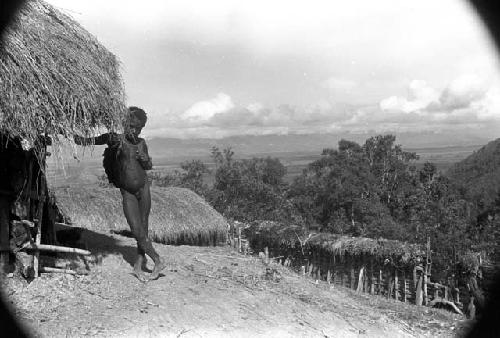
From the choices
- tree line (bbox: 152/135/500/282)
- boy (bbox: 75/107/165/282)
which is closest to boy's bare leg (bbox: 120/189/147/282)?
boy (bbox: 75/107/165/282)

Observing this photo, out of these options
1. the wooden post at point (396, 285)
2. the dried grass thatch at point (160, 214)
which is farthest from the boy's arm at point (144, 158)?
the wooden post at point (396, 285)

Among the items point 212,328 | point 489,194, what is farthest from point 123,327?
point 489,194

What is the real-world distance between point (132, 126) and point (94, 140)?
1.83 ft

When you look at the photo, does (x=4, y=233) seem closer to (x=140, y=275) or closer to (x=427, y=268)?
(x=140, y=275)

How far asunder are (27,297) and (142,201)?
1.78 meters

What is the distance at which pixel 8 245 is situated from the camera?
556 cm

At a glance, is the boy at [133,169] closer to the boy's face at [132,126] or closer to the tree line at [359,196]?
the boy's face at [132,126]

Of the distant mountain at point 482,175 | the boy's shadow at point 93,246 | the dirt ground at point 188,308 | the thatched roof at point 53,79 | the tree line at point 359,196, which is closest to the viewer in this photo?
the thatched roof at point 53,79

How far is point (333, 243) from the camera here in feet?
47.4

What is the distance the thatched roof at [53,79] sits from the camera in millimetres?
4836

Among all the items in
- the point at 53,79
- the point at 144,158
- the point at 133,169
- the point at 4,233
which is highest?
the point at 53,79

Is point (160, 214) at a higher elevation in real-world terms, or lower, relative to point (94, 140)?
lower

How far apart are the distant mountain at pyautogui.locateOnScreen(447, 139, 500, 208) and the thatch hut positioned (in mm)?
24928

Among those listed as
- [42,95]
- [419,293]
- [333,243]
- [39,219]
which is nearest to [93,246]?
[39,219]
